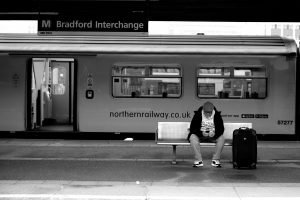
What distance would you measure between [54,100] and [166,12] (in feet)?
18.0

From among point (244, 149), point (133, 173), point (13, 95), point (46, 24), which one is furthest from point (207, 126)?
point (13, 95)

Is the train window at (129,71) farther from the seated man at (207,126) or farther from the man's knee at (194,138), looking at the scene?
the man's knee at (194,138)

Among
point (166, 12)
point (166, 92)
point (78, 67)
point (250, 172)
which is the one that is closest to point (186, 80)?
point (166, 92)

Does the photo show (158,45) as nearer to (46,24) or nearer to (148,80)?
(148,80)

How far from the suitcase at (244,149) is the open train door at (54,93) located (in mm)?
6674

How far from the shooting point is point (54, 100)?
627 inches

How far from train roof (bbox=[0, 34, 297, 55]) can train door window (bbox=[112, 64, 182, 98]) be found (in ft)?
1.49

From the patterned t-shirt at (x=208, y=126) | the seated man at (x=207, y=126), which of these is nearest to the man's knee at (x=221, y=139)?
the seated man at (x=207, y=126)

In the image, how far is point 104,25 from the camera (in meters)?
9.38

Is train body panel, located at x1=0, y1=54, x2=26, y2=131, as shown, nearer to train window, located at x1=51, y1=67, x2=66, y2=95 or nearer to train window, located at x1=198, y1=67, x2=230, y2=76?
train window, located at x1=51, y1=67, x2=66, y2=95

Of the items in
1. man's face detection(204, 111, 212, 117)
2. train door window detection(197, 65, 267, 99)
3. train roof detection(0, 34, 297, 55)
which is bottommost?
man's face detection(204, 111, 212, 117)

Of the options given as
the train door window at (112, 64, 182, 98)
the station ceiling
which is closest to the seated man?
the station ceiling

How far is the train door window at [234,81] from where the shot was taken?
42.5ft

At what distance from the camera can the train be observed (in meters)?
12.9
